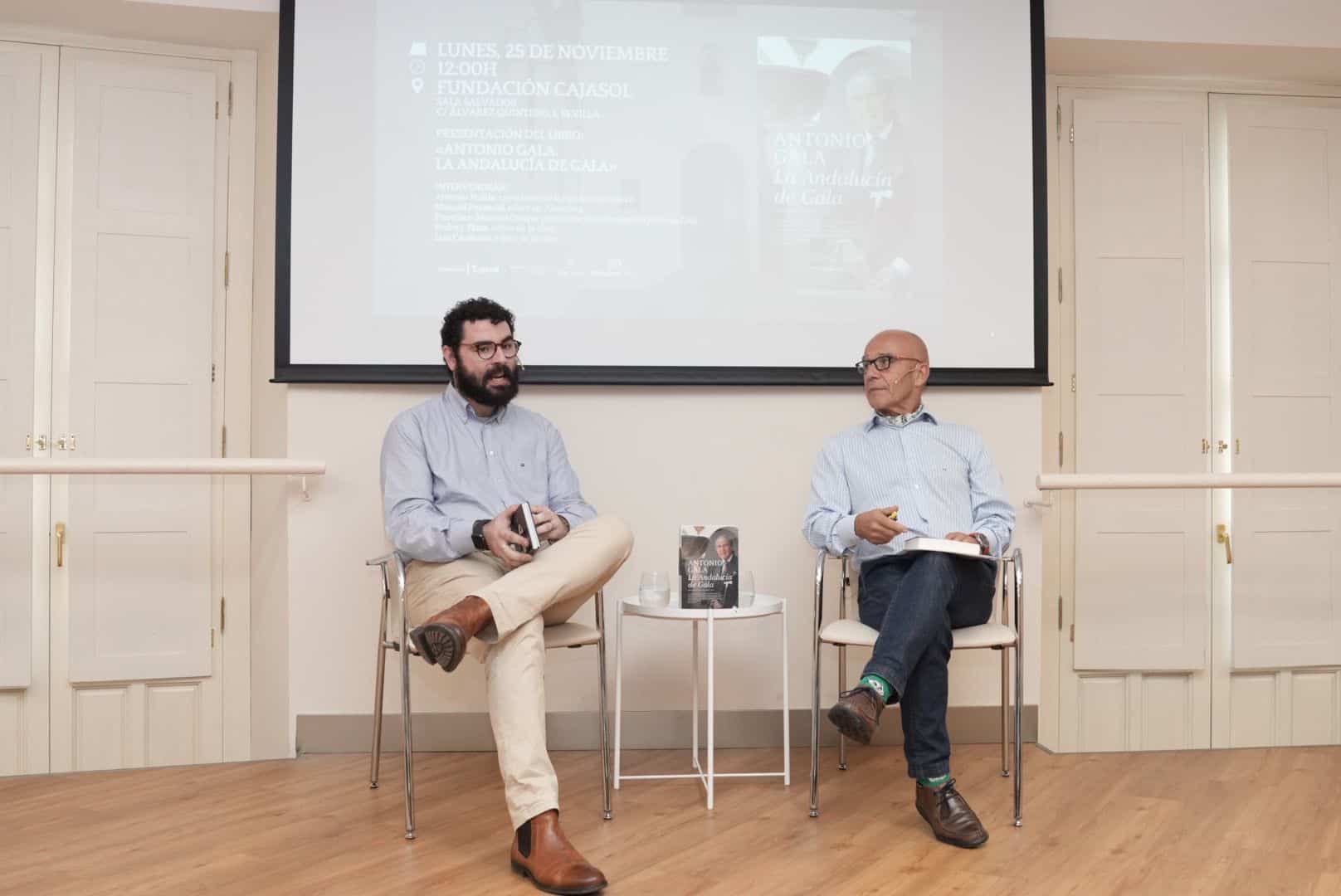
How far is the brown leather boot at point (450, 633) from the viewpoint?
2.15m

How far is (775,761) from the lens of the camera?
10.2 ft

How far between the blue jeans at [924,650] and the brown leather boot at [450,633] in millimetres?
843

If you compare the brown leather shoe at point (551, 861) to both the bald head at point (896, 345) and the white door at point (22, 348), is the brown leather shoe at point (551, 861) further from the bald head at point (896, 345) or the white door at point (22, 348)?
the white door at point (22, 348)

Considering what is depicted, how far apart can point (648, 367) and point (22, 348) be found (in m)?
1.89

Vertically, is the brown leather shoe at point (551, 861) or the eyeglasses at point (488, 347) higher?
the eyeglasses at point (488, 347)

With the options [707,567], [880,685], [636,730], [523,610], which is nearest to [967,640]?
[880,685]

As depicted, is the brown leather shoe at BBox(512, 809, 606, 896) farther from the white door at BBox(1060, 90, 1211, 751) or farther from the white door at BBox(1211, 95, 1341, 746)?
the white door at BBox(1211, 95, 1341, 746)

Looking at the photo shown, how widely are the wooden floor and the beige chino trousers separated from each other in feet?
0.73

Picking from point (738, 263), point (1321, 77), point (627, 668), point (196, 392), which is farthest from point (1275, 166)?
point (196, 392)

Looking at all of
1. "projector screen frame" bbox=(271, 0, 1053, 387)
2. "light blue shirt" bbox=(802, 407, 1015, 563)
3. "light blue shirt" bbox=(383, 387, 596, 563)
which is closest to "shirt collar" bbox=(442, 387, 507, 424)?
"light blue shirt" bbox=(383, 387, 596, 563)

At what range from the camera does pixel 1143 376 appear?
12.3ft

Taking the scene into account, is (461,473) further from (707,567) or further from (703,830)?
(703,830)

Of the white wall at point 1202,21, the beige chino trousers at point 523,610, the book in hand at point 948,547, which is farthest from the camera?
the white wall at point 1202,21

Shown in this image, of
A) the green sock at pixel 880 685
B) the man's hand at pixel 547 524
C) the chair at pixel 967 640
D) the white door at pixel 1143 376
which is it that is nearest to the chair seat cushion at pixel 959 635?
the chair at pixel 967 640
